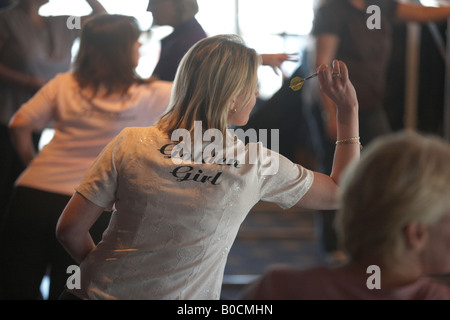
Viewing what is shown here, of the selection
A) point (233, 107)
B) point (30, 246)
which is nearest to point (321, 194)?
point (233, 107)

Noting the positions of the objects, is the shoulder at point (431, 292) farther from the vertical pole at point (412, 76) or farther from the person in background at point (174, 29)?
the vertical pole at point (412, 76)

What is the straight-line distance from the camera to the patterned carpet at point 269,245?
10.3ft

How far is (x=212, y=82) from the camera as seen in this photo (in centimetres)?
107

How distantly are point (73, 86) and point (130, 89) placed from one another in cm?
16

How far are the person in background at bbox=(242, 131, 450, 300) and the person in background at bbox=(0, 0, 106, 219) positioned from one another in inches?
61.0

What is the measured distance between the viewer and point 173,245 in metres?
1.05

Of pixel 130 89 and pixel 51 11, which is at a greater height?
pixel 51 11

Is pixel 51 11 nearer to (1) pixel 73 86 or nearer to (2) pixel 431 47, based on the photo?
(1) pixel 73 86

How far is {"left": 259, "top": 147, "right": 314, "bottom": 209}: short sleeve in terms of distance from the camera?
109 cm

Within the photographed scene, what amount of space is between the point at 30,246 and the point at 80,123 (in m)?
0.38

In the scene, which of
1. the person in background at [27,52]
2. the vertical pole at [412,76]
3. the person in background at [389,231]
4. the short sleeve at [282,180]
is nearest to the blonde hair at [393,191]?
the person in background at [389,231]

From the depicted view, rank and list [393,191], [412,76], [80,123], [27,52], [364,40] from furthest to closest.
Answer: [412,76] < [27,52] < [364,40] < [80,123] < [393,191]

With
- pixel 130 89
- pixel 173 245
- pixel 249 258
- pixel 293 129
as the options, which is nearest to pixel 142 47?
pixel 130 89

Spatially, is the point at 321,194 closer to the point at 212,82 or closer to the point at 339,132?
the point at 339,132
